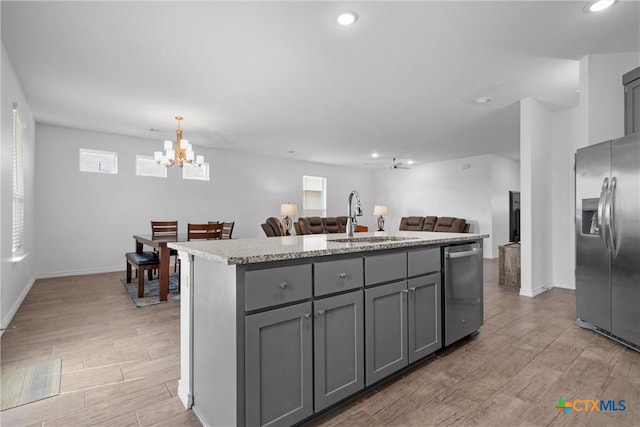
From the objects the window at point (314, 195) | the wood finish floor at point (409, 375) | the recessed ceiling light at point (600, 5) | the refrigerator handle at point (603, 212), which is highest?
the recessed ceiling light at point (600, 5)

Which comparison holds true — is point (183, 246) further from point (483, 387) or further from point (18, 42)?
point (18, 42)

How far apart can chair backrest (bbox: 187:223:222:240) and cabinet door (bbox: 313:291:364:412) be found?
3191mm

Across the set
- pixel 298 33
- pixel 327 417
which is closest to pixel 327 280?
pixel 327 417

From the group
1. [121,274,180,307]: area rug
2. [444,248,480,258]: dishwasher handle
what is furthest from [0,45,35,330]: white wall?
[444,248,480,258]: dishwasher handle

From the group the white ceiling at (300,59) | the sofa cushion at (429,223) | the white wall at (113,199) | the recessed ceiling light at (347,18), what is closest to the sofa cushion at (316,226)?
the white wall at (113,199)

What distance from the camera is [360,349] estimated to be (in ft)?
5.84

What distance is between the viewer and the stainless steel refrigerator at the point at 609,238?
97.0 inches

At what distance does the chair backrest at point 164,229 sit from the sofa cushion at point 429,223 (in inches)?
244

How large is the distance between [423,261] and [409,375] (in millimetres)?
770

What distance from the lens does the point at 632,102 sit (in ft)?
9.00

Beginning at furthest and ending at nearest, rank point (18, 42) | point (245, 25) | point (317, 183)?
point (317, 183), point (18, 42), point (245, 25)

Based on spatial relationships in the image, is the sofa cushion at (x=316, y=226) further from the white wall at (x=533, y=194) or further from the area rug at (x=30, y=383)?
the area rug at (x=30, y=383)

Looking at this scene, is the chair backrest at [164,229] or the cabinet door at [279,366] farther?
the chair backrest at [164,229]

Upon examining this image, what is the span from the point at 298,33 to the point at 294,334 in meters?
2.33
